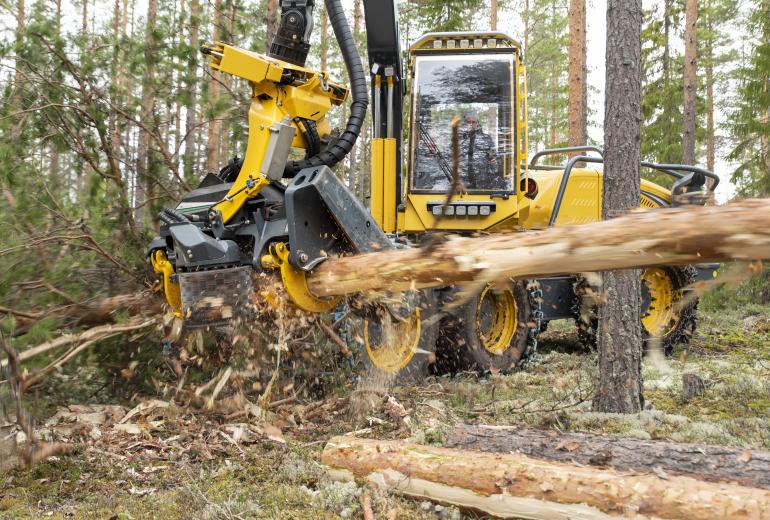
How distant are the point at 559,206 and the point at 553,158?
17799 millimetres

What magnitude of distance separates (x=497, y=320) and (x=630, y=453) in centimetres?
344

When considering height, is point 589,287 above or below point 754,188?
below

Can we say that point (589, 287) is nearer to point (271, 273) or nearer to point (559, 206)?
point (559, 206)

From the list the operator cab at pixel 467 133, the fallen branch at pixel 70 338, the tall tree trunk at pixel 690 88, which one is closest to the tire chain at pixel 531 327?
the operator cab at pixel 467 133

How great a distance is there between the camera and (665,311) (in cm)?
816

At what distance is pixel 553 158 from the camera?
24.2 meters

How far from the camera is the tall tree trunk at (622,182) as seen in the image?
478cm

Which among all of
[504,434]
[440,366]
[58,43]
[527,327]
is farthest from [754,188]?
[58,43]

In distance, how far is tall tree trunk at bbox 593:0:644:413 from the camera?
4777 mm

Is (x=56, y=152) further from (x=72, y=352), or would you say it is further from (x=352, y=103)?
(x=352, y=103)

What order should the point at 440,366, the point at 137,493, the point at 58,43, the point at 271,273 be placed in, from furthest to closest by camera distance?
the point at 440,366 < the point at 58,43 < the point at 271,273 < the point at 137,493

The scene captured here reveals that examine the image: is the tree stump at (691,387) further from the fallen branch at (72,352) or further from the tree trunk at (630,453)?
the fallen branch at (72,352)

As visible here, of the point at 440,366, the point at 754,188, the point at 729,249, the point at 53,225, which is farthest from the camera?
the point at 754,188

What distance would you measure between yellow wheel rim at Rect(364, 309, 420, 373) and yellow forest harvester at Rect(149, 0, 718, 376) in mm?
13
